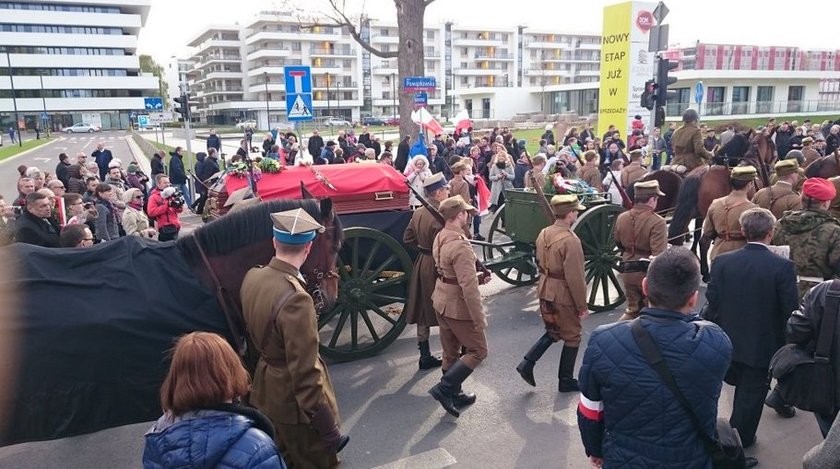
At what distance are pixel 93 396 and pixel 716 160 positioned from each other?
27.0ft

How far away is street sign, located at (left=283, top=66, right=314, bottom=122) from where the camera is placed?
36.1 ft

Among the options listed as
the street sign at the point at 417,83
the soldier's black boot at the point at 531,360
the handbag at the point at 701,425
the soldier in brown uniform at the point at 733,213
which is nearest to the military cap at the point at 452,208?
the soldier's black boot at the point at 531,360

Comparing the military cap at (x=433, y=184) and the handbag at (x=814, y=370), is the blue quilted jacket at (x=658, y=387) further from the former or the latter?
the military cap at (x=433, y=184)

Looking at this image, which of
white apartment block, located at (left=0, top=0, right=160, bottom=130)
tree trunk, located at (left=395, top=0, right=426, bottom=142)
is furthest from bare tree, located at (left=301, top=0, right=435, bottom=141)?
white apartment block, located at (left=0, top=0, right=160, bottom=130)

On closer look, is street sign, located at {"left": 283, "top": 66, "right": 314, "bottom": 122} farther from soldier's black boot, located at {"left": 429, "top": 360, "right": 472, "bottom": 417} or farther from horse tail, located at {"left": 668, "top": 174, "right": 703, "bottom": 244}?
soldier's black boot, located at {"left": 429, "top": 360, "right": 472, "bottom": 417}

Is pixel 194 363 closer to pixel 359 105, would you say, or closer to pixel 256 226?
pixel 256 226

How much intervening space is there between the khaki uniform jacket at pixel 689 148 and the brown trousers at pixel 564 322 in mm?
5514

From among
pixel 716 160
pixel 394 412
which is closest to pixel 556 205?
pixel 394 412

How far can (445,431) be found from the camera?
174 inches

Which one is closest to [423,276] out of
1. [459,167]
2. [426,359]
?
[426,359]

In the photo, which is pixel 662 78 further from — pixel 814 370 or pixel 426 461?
pixel 426 461

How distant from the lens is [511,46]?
9638 cm

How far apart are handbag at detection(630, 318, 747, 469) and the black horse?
2.34 m

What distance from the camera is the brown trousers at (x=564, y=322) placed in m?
4.86
